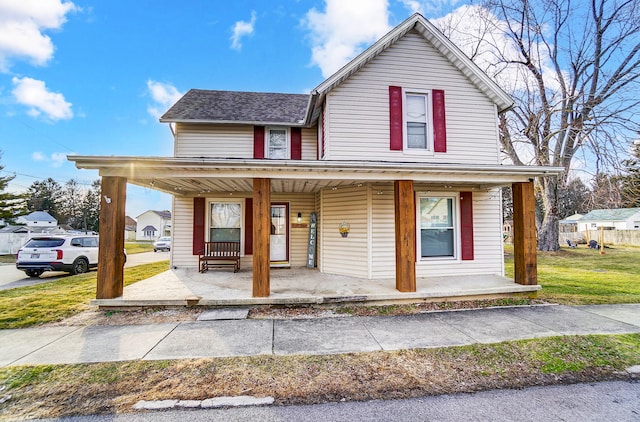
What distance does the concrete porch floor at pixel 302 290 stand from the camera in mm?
5625

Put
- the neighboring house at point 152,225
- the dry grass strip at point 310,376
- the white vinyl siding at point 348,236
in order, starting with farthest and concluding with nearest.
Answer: the neighboring house at point 152,225, the white vinyl siding at point 348,236, the dry grass strip at point 310,376

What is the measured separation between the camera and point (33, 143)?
2494cm

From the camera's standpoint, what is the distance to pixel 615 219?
35.3 metres

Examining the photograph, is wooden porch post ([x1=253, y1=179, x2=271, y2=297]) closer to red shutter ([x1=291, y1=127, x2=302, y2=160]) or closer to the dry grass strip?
the dry grass strip

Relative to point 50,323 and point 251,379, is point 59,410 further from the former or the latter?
point 50,323

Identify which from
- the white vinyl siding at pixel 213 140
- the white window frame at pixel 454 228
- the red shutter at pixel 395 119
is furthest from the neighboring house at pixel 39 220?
the white window frame at pixel 454 228

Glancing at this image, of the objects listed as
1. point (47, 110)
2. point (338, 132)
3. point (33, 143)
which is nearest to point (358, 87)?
point (338, 132)

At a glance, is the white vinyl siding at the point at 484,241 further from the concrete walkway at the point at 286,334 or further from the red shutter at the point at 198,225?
the red shutter at the point at 198,225

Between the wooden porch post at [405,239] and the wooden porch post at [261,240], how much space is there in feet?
9.19

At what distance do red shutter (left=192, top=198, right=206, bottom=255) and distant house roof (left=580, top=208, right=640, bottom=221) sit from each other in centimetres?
4790

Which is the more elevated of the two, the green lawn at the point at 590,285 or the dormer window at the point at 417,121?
the dormer window at the point at 417,121

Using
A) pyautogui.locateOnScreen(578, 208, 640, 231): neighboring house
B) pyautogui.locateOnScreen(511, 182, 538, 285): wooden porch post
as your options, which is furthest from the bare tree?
pyautogui.locateOnScreen(578, 208, 640, 231): neighboring house

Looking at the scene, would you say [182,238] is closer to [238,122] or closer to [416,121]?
[238,122]

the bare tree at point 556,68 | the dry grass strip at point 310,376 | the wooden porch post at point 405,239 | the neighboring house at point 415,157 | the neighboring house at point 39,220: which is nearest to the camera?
the dry grass strip at point 310,376
